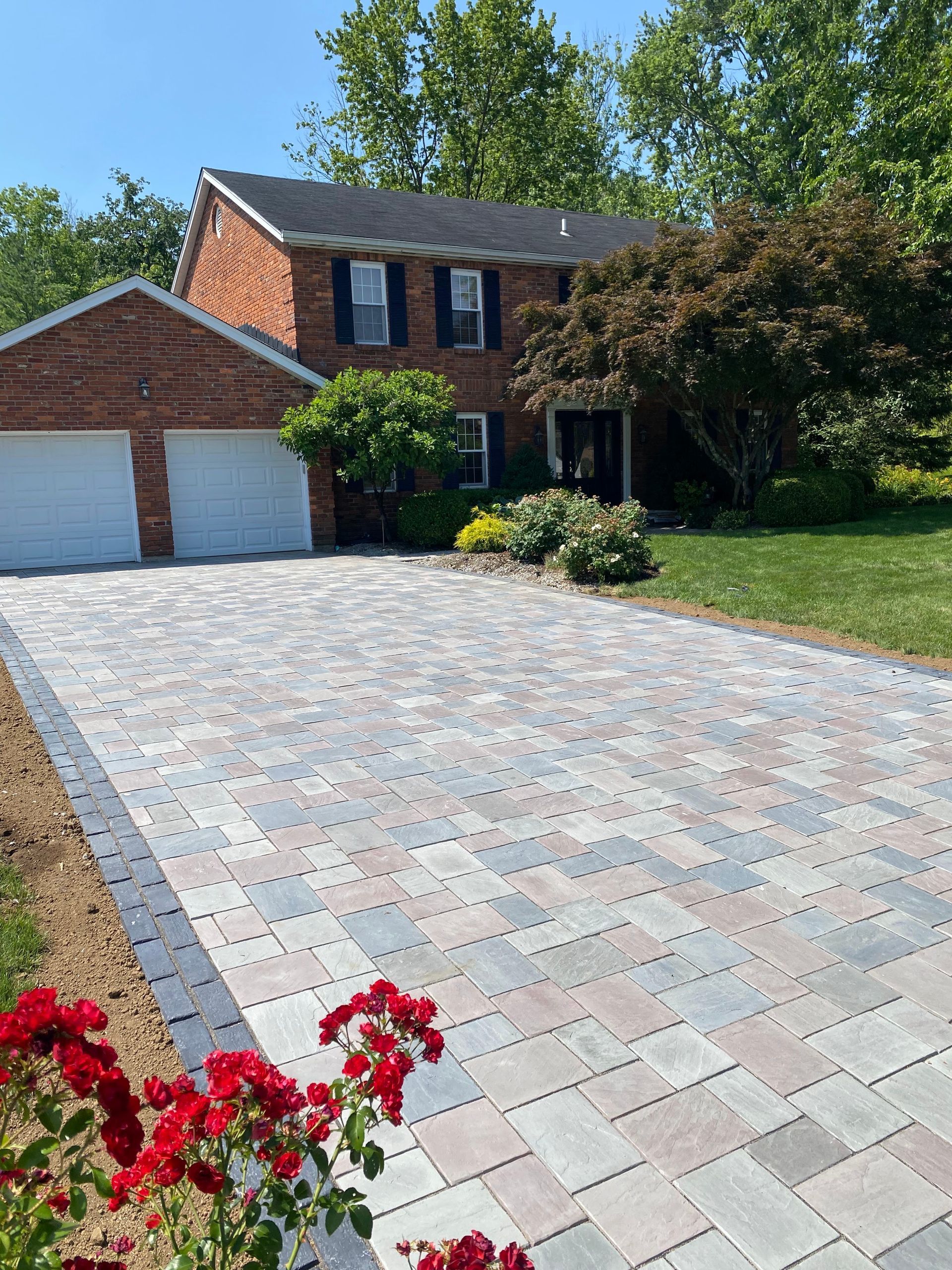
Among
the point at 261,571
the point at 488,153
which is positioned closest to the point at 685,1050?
the point at 261,571

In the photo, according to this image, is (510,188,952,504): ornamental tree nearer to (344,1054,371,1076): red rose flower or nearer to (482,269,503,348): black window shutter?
(482,269,503,348): black window shutter

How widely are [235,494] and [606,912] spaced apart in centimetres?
1444

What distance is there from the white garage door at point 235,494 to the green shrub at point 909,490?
11725mm

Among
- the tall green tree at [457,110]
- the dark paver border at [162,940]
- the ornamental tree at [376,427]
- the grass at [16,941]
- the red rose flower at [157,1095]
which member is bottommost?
the dark paver border at [162,940]

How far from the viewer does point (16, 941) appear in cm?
312

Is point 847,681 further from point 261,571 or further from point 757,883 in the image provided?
point 261,571

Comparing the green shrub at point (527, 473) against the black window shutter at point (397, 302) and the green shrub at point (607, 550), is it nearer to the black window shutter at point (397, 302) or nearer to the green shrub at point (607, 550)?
the black window shutter at point (397, 302)

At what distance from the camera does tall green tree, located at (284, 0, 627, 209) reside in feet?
98.0

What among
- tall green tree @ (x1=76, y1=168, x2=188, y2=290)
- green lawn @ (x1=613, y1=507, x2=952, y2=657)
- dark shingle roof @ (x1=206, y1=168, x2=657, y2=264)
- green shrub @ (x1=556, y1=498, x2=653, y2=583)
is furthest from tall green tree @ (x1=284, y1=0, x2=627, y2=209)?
green shrub @ (x1=556, y1=498, x2=653, y2=583)

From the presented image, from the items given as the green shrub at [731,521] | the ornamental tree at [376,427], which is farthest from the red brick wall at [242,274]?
the green shrub at [731,521]

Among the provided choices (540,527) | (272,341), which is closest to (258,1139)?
(540,527)

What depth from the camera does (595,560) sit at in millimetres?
11320

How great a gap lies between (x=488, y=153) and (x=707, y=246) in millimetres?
20477

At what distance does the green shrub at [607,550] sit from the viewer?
446 inches
